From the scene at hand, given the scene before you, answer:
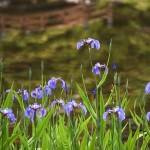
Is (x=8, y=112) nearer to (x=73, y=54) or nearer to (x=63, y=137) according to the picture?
(x=63, y=137)

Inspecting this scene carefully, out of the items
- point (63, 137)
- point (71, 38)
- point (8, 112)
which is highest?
point (8, 112)

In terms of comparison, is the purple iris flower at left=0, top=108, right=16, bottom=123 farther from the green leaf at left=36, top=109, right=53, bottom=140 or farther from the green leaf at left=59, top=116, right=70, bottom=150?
the green leaf at left=59, top=116, right=70, bottom=150

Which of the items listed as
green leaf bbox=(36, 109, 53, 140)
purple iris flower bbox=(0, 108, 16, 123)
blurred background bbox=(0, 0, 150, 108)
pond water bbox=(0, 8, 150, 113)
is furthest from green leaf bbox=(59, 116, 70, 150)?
blurred background bbox=(0, 0, 150, 108)

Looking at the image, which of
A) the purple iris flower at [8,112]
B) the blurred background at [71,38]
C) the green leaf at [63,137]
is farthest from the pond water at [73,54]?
the purple iris flower at [8,112]

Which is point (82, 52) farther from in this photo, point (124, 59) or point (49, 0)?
point (49, 0)

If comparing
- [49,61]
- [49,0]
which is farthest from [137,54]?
[49,0]

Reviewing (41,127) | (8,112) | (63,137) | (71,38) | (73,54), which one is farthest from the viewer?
(71,38)

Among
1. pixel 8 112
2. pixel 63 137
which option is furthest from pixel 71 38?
pixel 8 112

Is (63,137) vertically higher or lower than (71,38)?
higher
